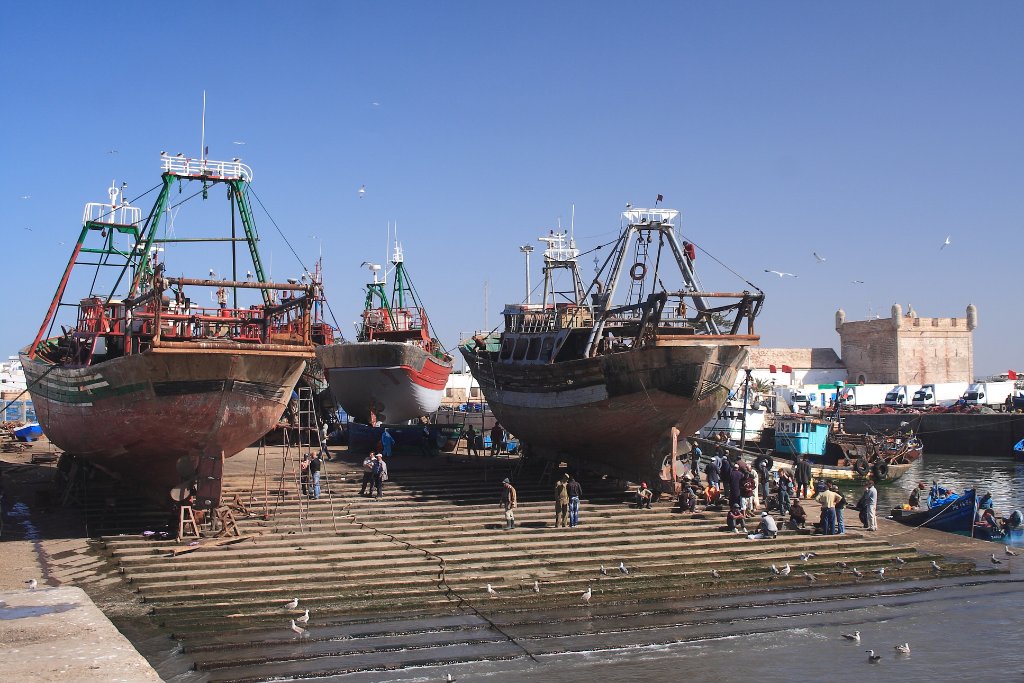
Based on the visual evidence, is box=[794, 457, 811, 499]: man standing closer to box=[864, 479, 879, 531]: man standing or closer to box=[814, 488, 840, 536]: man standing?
box=[864, 479, 879, 531]: man standing

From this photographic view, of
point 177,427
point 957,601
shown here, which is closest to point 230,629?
point 177,427

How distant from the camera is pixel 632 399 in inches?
847

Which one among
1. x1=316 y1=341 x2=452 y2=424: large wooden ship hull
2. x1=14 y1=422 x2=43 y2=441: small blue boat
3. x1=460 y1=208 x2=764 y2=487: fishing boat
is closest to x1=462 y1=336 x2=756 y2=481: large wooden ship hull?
x1=460 y1=208 x2=764 y2=487: fishing boat

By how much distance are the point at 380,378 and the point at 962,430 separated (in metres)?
37.3

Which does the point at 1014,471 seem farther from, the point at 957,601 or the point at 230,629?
the point at 230,629

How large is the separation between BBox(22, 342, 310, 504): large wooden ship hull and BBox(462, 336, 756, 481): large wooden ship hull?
7.48 m

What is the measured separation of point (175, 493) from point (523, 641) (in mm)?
8162

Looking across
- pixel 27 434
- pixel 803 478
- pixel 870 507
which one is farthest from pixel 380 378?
pixel 870 507

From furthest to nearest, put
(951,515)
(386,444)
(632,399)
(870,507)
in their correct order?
(386,444) < (951,515) < (632,399) < (870,507)

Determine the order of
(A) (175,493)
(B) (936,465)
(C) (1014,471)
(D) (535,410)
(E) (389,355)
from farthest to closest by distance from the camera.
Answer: (B) (936,465), (C) (1014,471), (E) (389,355), (D) (535,410), (A) (175,493)

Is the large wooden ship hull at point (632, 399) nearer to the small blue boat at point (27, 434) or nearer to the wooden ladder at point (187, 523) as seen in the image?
the wooden ladder at point (187, 523)

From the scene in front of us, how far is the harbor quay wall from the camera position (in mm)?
51438

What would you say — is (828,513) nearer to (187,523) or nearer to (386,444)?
(187,523)

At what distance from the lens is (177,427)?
59.1 feet
